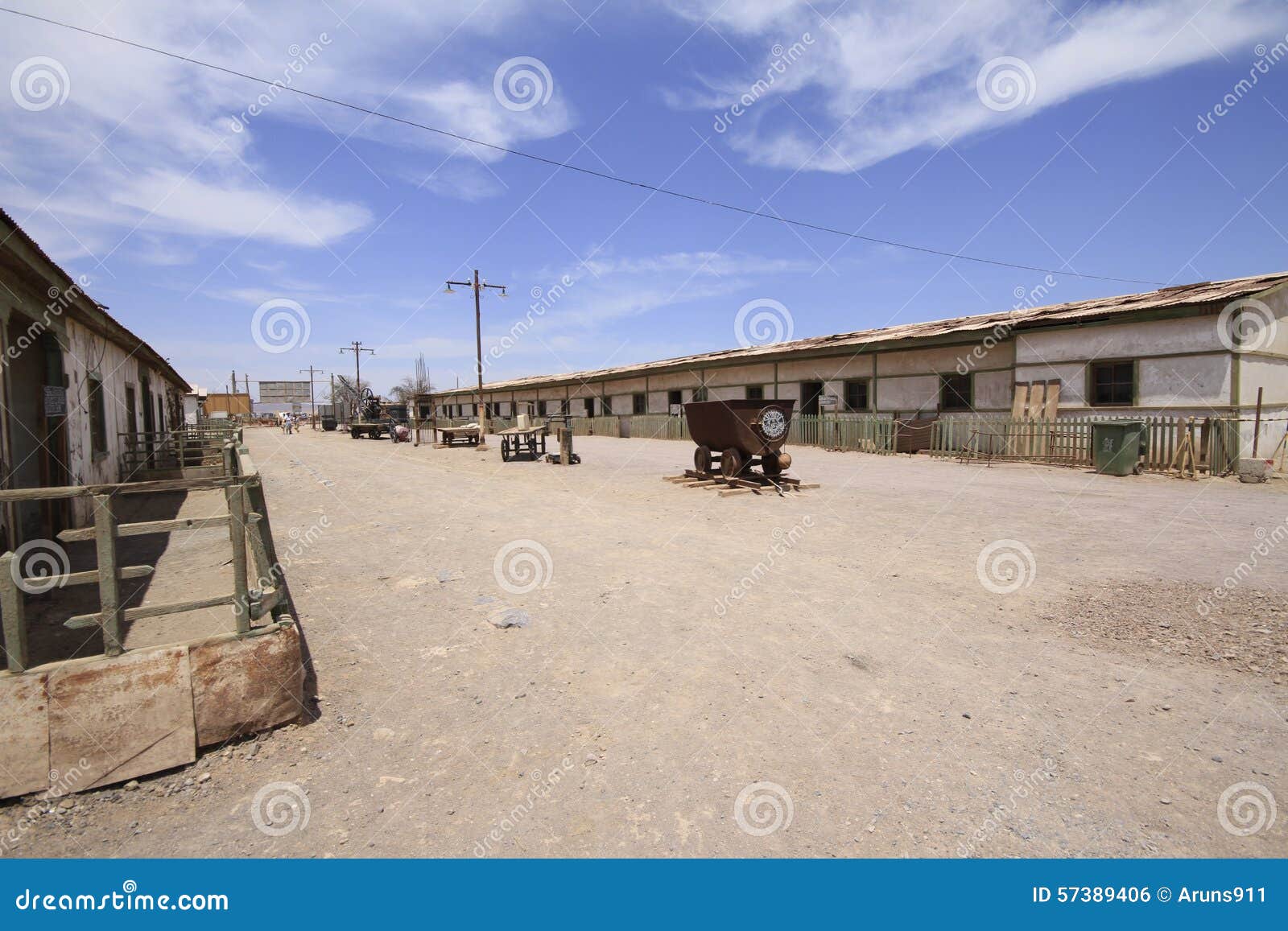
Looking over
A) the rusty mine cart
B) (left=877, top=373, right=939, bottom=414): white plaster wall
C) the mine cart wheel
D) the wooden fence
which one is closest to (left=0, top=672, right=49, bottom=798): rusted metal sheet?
the rusty mine cart

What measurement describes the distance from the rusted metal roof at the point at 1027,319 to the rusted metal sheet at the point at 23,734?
18460mm

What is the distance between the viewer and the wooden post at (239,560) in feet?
10.1

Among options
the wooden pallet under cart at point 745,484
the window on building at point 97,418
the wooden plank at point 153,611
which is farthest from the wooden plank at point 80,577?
the window on building at point 97,418

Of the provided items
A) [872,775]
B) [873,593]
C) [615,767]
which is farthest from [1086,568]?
[615,767]

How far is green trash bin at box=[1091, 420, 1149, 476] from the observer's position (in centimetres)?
1227

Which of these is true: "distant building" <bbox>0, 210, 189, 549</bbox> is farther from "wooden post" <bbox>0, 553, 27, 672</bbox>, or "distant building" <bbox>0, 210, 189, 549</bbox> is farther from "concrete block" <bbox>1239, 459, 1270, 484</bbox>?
"concrete block" <bbox>1239, 459, 1270, 484</bbox>

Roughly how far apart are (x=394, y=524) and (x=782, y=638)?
6.11 meters

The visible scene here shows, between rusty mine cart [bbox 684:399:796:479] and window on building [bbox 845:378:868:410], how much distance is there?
10.9 m

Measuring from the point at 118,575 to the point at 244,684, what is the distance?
78 cm

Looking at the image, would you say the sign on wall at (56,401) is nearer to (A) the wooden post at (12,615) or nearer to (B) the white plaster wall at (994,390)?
(A) the wooden post at (12,615)

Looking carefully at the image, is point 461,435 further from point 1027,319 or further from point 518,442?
point 1027,319

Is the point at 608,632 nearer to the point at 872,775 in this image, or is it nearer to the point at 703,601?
the point at 703,601

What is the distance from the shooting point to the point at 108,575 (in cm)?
282

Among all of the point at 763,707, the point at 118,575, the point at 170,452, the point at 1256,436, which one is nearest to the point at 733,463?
the point at 763,707
